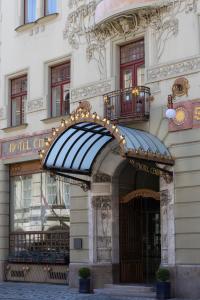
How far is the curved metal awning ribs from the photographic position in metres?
17.3

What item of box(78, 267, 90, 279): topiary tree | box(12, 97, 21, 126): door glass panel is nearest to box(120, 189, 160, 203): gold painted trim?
box(78, 267, 90, 279): topiary tree

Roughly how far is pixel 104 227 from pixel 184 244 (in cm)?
341

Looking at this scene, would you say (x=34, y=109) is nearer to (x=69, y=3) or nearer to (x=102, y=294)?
(x=69, y=3)

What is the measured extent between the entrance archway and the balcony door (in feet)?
7.62

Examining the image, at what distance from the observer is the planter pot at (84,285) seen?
1956cm

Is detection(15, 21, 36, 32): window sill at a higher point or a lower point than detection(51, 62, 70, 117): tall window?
higher

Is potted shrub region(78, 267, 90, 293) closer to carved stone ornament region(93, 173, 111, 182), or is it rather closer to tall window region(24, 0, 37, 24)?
carved stone ornament region(93, 173, 111, 182)

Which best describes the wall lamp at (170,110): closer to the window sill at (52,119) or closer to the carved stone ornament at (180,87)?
the carved stone ornament at (180,87)

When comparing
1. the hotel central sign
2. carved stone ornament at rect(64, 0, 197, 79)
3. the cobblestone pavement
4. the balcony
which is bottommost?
the cobblestone pavement

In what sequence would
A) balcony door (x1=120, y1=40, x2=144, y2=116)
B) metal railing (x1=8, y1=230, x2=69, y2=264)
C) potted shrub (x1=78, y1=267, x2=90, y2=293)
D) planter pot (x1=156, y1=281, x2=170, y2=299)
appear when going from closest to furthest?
planter pot (x1=156, y1=281, x2=170, y2=299), balcony door (x1=120, y1=40, x2=144, y2=116), potted shrub (x1=78, y1=267, x2=90, y2=293), metal railing (x1=8, y1=230, x2=69, y2=264)

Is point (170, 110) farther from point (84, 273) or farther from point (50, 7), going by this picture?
point (50, 7)

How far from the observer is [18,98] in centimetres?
2447

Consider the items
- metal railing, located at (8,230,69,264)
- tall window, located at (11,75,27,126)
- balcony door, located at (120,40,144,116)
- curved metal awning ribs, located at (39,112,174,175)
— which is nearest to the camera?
curved metal awning ribs, located at (39,112,174,175)

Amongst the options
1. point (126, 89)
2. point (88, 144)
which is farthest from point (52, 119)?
point (126, 89)
